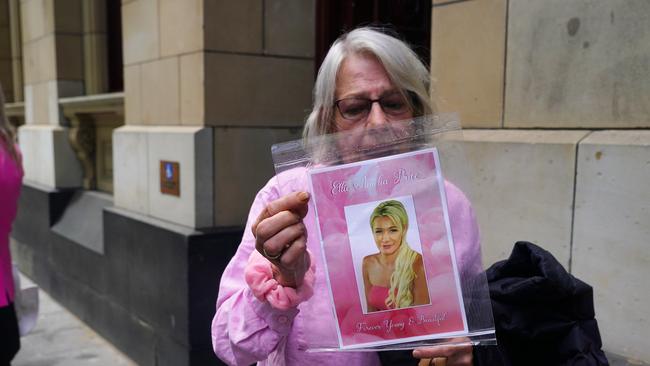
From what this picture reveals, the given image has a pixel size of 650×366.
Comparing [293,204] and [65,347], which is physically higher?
[293,204]

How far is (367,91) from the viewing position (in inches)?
62.3

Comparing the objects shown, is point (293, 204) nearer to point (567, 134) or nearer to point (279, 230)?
point (279, 230)

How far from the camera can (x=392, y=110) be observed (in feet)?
5.28

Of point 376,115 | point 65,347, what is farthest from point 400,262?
point 65,347

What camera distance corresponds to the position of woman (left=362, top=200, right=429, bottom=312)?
4.02 feet

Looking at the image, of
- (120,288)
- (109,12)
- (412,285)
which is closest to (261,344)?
(412,285)

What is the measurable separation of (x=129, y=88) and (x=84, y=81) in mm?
2388

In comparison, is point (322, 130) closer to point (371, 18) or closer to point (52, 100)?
point (371, 18)

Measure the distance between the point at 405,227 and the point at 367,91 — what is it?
19.7 inches

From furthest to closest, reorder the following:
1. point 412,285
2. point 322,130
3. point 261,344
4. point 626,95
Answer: point 626,95 → point 322,130 → point 261,344 → point 412,285

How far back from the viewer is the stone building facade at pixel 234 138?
2.19m

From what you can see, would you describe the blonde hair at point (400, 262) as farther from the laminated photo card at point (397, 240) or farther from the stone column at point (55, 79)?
the stone column at point (55, 79)

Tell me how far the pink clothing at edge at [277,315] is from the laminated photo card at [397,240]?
10 centimetres

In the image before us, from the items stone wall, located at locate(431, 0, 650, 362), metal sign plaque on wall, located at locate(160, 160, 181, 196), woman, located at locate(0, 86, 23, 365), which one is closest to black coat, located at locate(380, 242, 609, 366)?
stone wall, located at locate(431, 0, 650, 362)
